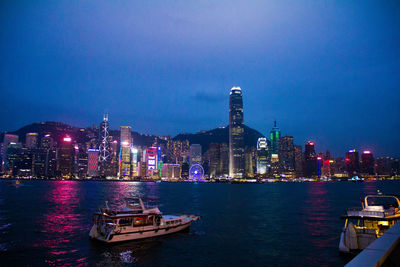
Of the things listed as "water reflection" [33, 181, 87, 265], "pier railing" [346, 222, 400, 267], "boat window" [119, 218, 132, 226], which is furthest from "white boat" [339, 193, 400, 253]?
"water reflection" [33, 181, 87, 265]

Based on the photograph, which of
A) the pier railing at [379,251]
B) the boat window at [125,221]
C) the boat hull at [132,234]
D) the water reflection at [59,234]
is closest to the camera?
the pier railing at [379,251]

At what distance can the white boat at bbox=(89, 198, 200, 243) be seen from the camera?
104 ft

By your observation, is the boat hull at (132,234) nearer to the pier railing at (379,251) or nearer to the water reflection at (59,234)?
the water reflection at (59,234)

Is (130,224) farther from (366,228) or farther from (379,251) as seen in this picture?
(379,251)

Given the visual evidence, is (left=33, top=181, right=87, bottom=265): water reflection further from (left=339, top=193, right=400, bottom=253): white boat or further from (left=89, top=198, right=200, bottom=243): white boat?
(left=339, top=193, right=400, bottom=253): white boat

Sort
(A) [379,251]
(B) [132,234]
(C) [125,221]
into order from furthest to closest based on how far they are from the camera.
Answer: (C) [125,221], (B) [132,234], (A) [379,251]

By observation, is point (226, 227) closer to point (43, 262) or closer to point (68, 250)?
point (68, 250)

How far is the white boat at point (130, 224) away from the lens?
104ft

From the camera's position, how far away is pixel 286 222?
161 feet

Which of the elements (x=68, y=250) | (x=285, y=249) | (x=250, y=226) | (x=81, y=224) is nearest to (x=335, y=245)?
(x=285, y=249)

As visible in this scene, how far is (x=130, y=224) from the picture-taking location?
33.2 meters

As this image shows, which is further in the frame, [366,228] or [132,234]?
[132,234]

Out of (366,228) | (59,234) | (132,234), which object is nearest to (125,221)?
(132,234)

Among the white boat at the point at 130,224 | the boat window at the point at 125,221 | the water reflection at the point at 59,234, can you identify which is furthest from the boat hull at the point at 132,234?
the water reflection at the point at 59,234
